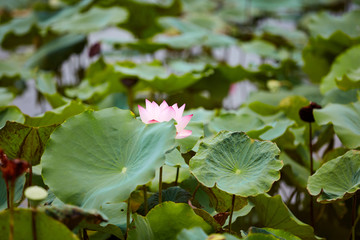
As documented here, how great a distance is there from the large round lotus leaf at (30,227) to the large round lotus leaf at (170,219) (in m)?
0.15

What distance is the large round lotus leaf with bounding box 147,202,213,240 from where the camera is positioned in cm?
65

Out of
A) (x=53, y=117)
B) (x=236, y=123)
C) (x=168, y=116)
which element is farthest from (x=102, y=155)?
(x=236, y=123)

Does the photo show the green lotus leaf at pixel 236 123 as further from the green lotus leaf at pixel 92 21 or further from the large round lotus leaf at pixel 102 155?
the green lotus leaf at pixel 92 21

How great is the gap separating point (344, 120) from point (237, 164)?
35 centimetres

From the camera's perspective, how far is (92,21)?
73.2 inches

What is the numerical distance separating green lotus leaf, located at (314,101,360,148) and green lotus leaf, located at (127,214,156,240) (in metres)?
0.46

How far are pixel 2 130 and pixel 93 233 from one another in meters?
0.24

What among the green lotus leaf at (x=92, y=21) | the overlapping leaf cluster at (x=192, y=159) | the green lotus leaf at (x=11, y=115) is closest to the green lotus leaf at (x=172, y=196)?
the overlapping leaf cluster at (x=192, y=159)

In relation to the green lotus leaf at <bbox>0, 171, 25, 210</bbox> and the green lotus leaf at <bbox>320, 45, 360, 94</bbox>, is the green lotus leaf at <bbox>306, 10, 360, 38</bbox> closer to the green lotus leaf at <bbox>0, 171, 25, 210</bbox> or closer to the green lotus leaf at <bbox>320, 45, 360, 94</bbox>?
the green lotus leaf at <bbox>320, 45, 360, 94</bbox>

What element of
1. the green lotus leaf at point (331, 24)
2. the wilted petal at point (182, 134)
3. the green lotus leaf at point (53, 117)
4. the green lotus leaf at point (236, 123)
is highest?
the wilted petal at point (182, 134)

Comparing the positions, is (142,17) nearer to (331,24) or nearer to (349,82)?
(331,24)

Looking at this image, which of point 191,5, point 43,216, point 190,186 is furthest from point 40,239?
point 191,5

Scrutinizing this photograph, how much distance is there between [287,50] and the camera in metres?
2.31

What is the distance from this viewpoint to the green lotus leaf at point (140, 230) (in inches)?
24.5
